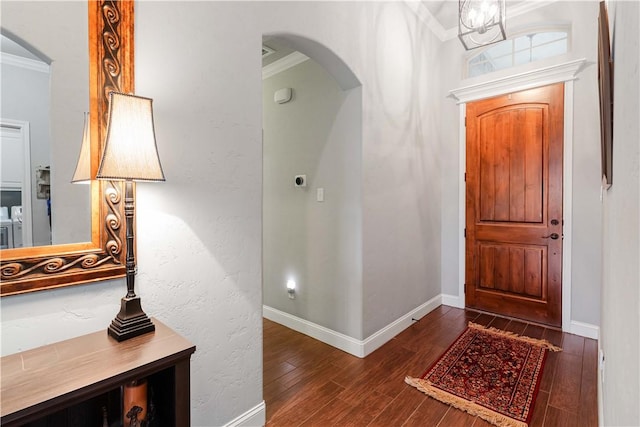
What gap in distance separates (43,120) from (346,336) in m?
2.45

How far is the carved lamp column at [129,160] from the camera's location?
110 centimetres

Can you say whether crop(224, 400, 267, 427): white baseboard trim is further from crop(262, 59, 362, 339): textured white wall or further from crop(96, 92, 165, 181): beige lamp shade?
crop(96, 92, 165, 181): beige lamp shade

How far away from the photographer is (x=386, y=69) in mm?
2908

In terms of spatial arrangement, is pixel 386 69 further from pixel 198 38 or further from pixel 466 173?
pixel 198 38

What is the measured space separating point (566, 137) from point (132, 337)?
377cm

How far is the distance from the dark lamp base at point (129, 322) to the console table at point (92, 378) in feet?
0.08

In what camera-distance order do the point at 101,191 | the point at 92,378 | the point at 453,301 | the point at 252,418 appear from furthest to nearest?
the point at 453,301
the point at 252,418
the point at 101,191
the point at 92,378

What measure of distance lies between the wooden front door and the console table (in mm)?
3390

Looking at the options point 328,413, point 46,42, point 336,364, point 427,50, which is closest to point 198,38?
point 46,42

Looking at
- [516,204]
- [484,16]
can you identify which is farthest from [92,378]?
[516,204]

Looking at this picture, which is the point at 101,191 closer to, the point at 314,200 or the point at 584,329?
the point at 314,200

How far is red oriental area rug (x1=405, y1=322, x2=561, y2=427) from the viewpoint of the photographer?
1.96m

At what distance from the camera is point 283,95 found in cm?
328

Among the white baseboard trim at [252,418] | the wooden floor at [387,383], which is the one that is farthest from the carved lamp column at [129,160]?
the wooden floor at [387,383]
